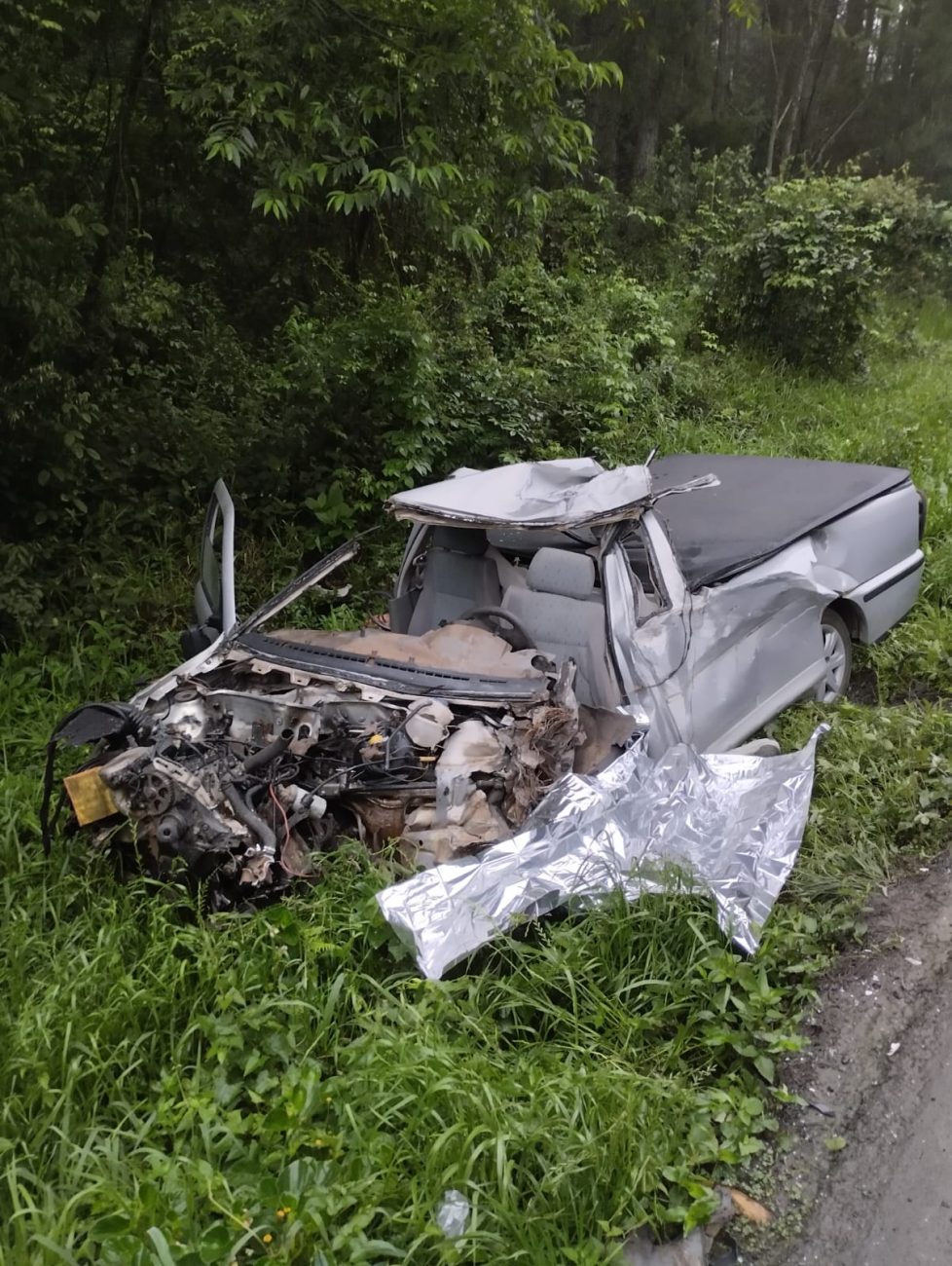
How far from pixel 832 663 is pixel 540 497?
1815 millimetres

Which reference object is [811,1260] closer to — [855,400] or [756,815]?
[756,815]

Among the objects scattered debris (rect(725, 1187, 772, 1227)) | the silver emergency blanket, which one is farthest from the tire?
scattered debris (rect(725, 1187, 772, 1227))

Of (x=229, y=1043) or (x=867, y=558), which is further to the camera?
(x=867, y=558)

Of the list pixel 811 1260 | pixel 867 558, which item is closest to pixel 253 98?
pixel 867 558

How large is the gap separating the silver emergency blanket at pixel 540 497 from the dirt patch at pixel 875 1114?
1.77 meters

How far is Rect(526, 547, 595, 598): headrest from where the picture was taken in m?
3.64

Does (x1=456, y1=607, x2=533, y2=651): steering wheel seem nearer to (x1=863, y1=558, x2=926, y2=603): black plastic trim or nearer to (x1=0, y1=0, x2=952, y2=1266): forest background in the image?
(x1=0, y1=0, x2=952, y2=1266): forest background

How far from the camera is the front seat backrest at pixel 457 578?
422 centimetres

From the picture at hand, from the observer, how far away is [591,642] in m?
3.63

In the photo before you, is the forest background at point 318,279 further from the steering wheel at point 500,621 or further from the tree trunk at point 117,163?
the steering wheel at point 500,621

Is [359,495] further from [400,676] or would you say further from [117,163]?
[400,676]

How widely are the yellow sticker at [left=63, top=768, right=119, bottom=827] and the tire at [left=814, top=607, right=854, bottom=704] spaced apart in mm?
3294

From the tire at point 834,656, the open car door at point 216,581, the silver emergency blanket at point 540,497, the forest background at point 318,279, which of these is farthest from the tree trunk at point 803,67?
the open car door at point 216,581

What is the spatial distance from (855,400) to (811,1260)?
829cm
